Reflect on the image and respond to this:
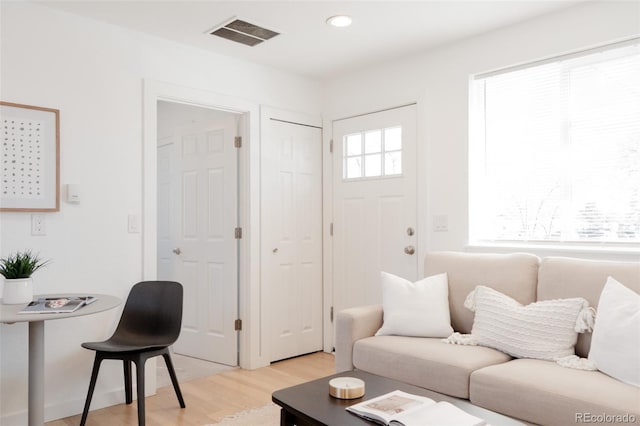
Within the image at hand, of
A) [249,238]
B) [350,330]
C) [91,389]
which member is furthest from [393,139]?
[91,389]

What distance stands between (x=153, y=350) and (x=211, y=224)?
1.50 meters

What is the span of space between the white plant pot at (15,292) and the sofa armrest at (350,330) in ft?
5.41

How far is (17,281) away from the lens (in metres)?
2.39

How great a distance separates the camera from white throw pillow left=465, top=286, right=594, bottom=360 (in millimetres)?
2305

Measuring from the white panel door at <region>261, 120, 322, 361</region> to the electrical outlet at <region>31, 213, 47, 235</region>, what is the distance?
1.55 metres

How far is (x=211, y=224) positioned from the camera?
13.0ft

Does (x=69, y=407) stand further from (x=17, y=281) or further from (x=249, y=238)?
(x=249, y=238)

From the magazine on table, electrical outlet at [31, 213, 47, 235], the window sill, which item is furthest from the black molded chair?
the window sill

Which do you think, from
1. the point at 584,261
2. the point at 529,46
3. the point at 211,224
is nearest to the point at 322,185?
the point at 211,224

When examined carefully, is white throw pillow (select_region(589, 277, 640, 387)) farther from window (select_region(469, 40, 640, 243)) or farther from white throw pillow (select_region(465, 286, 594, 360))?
window (select_region(469, 40, 640, 243))

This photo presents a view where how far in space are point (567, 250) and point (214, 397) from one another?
2342mm

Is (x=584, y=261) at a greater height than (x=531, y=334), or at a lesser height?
greater

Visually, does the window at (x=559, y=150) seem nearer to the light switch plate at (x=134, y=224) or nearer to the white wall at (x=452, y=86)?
the white wall at (x=452, y=86)

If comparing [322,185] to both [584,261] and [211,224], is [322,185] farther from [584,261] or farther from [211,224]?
[584,261]
